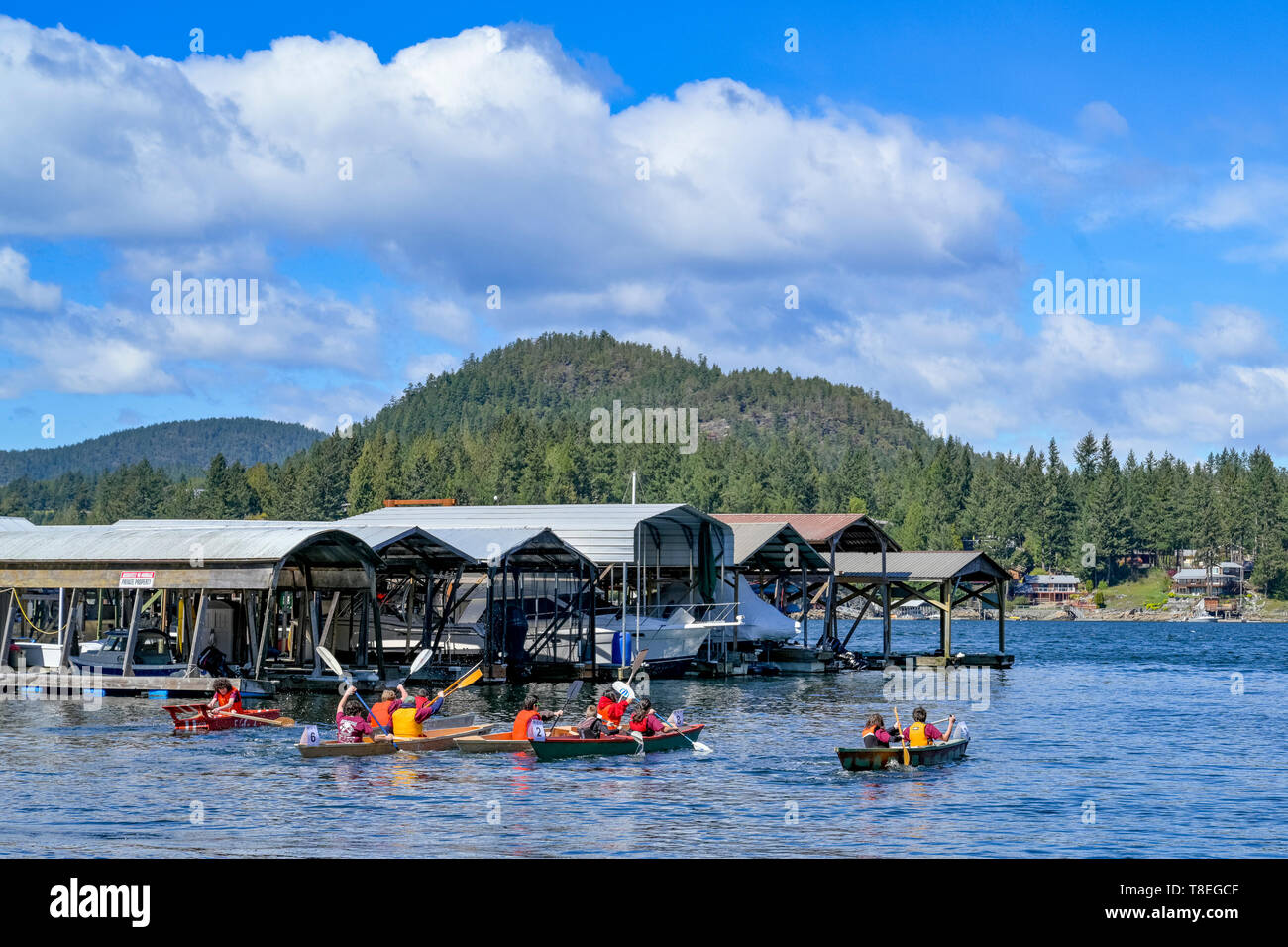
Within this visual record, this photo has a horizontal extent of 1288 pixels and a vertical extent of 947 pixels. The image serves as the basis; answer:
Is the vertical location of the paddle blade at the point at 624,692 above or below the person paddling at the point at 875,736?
above

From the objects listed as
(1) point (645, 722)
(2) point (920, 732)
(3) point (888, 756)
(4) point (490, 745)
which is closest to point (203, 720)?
(4) point (490, 745)

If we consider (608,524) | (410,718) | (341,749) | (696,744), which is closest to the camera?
(341,749)

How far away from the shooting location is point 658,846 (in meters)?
22.2

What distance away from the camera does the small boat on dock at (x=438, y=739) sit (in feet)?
111

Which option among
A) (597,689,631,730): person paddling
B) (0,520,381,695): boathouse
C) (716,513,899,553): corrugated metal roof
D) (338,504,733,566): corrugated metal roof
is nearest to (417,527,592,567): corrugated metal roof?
(338,504,733,566): corrugated metal roof

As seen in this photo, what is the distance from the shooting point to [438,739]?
34.4 m

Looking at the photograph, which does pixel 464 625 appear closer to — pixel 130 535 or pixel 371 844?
pixel 130 535

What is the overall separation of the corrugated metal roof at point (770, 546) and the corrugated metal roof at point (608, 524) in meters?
1.19

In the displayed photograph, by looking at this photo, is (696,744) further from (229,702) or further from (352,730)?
(229,702)

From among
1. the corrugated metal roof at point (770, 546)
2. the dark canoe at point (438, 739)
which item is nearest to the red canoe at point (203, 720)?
the dark canoe at point (438, 739)

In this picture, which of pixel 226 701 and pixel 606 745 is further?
pixel 226 701

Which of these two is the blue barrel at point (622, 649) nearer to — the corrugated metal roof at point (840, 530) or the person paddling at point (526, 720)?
the corrugated metal roof at point (840, 530)

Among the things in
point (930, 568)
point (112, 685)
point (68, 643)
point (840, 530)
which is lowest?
point (112, 685)

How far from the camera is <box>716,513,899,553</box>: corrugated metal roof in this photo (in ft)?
227
